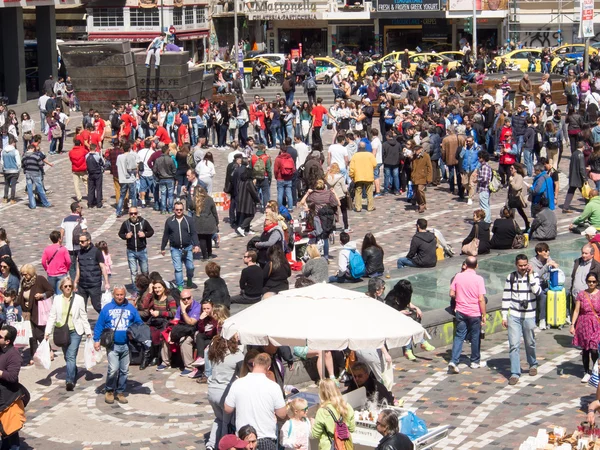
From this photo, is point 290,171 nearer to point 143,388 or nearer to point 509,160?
point 509,160

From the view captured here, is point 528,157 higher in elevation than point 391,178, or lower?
higher

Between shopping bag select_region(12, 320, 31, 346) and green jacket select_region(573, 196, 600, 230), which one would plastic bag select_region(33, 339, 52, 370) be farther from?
green jacket select_region(573, 196, 600, 230)

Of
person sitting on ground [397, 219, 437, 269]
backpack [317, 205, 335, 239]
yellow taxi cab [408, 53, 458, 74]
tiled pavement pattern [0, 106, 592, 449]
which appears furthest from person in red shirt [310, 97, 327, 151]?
yellow taxi cab [408, 53, 458, 74]

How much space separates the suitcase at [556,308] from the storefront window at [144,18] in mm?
53817

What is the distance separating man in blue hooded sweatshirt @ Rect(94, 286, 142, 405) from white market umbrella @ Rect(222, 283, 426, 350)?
6.41ft

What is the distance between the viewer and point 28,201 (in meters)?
27.7

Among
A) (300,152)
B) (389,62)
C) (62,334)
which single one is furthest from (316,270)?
(389,62)

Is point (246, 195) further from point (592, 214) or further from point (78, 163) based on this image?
point (592, 214)

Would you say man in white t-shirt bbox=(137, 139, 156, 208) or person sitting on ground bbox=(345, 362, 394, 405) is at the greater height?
man in white t-shirt bbox=(137, 139, 156, 208)

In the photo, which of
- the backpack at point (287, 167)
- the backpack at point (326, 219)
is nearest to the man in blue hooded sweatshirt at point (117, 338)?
the backpack at point (326, 219)

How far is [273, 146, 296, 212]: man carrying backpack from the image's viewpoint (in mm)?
24094

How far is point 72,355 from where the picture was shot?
14.9m

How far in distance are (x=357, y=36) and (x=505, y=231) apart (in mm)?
51370

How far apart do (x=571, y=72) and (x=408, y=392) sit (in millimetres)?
27857
